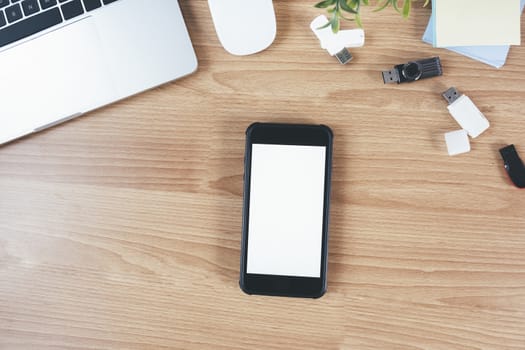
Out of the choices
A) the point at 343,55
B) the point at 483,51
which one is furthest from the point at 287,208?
the point at 483,51

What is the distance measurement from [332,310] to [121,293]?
Result: 0.89 feet

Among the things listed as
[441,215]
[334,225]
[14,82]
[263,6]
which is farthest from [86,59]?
[441,215]

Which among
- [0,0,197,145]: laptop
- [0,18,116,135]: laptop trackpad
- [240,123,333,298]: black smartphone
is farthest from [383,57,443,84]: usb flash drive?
[0,18,116,135]: laptop trackpad

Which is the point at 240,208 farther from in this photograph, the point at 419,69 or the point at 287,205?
the point at 419,69

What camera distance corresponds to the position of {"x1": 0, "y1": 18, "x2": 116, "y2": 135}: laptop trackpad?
581 mm

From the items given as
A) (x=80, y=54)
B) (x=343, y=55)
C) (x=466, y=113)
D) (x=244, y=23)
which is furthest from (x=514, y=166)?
(x=80, y=54)

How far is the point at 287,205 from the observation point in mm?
578

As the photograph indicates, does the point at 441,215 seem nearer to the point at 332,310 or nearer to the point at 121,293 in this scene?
the point at 332,310

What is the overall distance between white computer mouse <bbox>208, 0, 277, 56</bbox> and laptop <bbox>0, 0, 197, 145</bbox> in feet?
0.14

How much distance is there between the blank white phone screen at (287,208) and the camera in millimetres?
576

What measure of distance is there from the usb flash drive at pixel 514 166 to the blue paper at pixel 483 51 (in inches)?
4.0

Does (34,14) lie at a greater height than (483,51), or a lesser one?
greater

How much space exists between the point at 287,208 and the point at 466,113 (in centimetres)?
24

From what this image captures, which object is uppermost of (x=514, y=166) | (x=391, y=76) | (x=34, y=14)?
(x=34, y=14)
